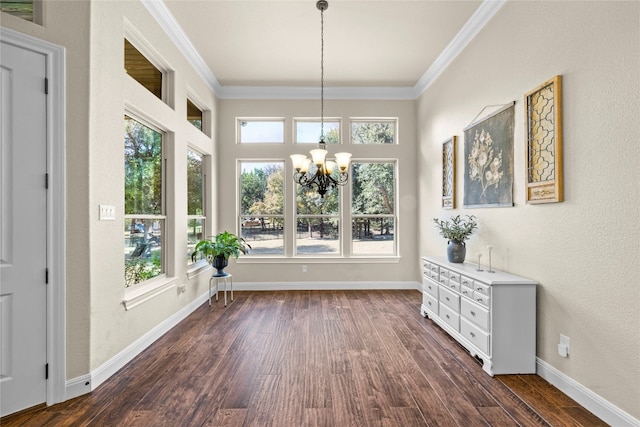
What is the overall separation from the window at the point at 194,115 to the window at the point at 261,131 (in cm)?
77

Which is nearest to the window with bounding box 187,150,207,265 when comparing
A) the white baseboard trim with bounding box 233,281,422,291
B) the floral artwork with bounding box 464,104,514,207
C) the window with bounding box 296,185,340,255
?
the white baseboard trim with bounding box 233,281,422,291

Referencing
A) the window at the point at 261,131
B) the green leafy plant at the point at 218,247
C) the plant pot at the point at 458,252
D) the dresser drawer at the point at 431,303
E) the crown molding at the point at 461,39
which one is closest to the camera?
the crown molding at the point at 461,39

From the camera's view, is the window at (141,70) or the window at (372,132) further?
the window at (372,132)

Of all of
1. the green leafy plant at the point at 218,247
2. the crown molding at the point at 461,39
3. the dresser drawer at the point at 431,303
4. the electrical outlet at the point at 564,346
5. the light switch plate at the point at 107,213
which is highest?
the crown molding at the point at 461,39

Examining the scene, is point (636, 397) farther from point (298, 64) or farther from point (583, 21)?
point (298, 64)

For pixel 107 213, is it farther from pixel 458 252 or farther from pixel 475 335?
pixel 458 252

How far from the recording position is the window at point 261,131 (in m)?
5.45

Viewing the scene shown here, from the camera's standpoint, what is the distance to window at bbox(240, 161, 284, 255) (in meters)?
5.47

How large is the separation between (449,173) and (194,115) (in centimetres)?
372

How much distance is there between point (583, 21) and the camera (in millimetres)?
2109

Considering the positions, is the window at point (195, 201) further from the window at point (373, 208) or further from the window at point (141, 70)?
the window at point (373, 208)

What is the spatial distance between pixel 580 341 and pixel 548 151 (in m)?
1.37

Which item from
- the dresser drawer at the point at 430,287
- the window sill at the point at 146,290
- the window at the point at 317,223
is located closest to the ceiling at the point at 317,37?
the window at the point at 317,223

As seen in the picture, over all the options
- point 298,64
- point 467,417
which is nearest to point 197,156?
point 298,64
